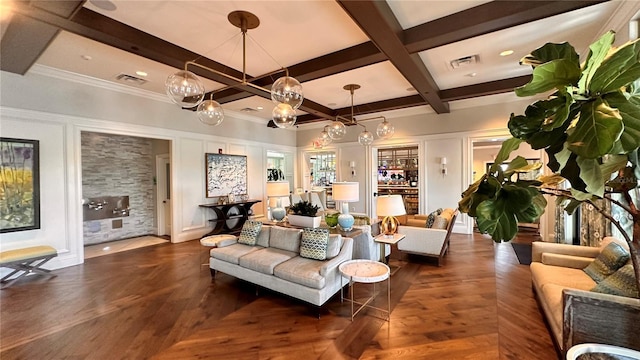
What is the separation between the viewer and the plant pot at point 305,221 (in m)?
3.98

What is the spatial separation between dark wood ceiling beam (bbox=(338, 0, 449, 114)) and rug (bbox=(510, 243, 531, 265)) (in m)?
3.48

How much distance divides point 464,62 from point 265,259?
4146 mm

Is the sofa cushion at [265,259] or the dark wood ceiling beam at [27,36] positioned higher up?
the dark wood ceiling beam at [27,36]

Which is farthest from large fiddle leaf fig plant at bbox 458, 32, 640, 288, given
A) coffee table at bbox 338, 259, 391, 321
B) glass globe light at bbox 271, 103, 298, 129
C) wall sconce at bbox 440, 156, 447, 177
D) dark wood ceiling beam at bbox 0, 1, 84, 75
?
wall sconce at bbox 440, 156, 447, 177

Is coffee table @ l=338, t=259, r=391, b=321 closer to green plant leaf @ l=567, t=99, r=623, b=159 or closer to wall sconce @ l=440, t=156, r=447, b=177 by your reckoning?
green plant leaf @ l=567, t=99, r=623, b=159

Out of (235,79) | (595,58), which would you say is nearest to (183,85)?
(235,79)

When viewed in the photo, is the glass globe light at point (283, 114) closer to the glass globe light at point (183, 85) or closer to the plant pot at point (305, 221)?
the glass globe light at point (183, 85)

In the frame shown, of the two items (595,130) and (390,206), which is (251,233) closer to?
(390,206)

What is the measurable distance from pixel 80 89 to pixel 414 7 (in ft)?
17.9

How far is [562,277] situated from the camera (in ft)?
8.87

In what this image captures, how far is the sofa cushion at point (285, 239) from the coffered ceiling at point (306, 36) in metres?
2.37

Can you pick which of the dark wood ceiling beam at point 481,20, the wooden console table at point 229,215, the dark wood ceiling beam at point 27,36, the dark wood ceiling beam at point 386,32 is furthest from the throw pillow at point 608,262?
the wooden console table at point 229,215

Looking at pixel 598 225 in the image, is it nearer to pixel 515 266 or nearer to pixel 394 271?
pixel 515 266

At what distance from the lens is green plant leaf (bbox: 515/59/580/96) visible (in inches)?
35.8
